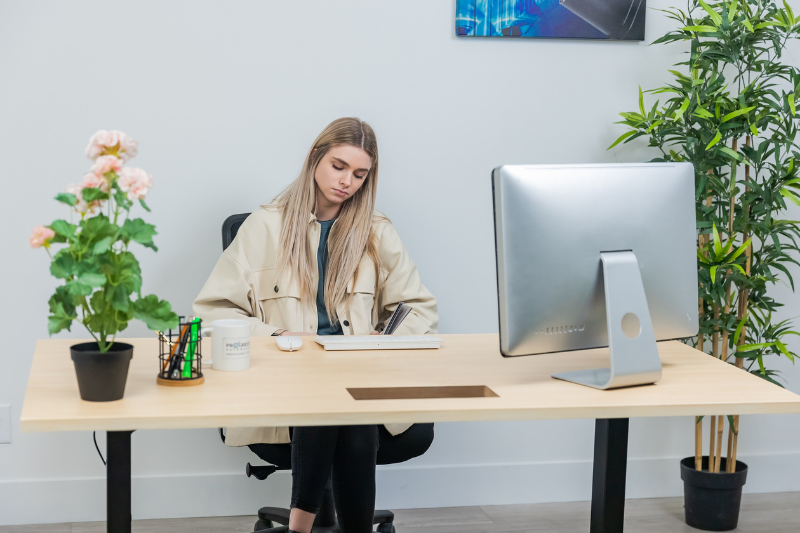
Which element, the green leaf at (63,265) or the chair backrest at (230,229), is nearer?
the green leaf at (63,265)

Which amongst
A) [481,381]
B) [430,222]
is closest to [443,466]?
[430,222]

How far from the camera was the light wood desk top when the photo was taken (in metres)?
1.14

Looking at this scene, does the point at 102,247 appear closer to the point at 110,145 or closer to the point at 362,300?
the point at 110,145

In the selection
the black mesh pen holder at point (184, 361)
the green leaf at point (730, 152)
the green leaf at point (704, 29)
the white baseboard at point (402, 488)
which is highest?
the green leaf at point (704, 29)

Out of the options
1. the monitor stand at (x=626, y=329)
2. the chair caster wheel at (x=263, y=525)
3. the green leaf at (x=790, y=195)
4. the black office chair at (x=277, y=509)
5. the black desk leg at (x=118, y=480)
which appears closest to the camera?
the black desk leg at (x=118, y=480)

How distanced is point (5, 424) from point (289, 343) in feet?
4.53

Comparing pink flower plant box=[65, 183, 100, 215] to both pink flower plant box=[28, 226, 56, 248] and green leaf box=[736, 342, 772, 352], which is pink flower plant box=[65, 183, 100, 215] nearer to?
pink flower plant box=[28, 226, 56, 248]

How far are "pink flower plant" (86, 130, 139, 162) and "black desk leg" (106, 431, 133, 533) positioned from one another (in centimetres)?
45

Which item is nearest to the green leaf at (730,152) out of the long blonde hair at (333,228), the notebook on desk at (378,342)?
the long blonde hair at (333,228)

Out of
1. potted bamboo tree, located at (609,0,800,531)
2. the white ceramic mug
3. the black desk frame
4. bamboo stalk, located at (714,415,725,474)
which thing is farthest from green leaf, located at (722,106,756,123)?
the white ceramic mug

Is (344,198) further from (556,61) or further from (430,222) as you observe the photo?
(556,61)

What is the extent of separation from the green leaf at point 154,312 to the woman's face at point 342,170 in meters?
1.05

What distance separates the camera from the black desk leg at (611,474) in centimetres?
139

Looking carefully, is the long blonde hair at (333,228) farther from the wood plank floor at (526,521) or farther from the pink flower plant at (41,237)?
the pink flower plant at (41,237)
